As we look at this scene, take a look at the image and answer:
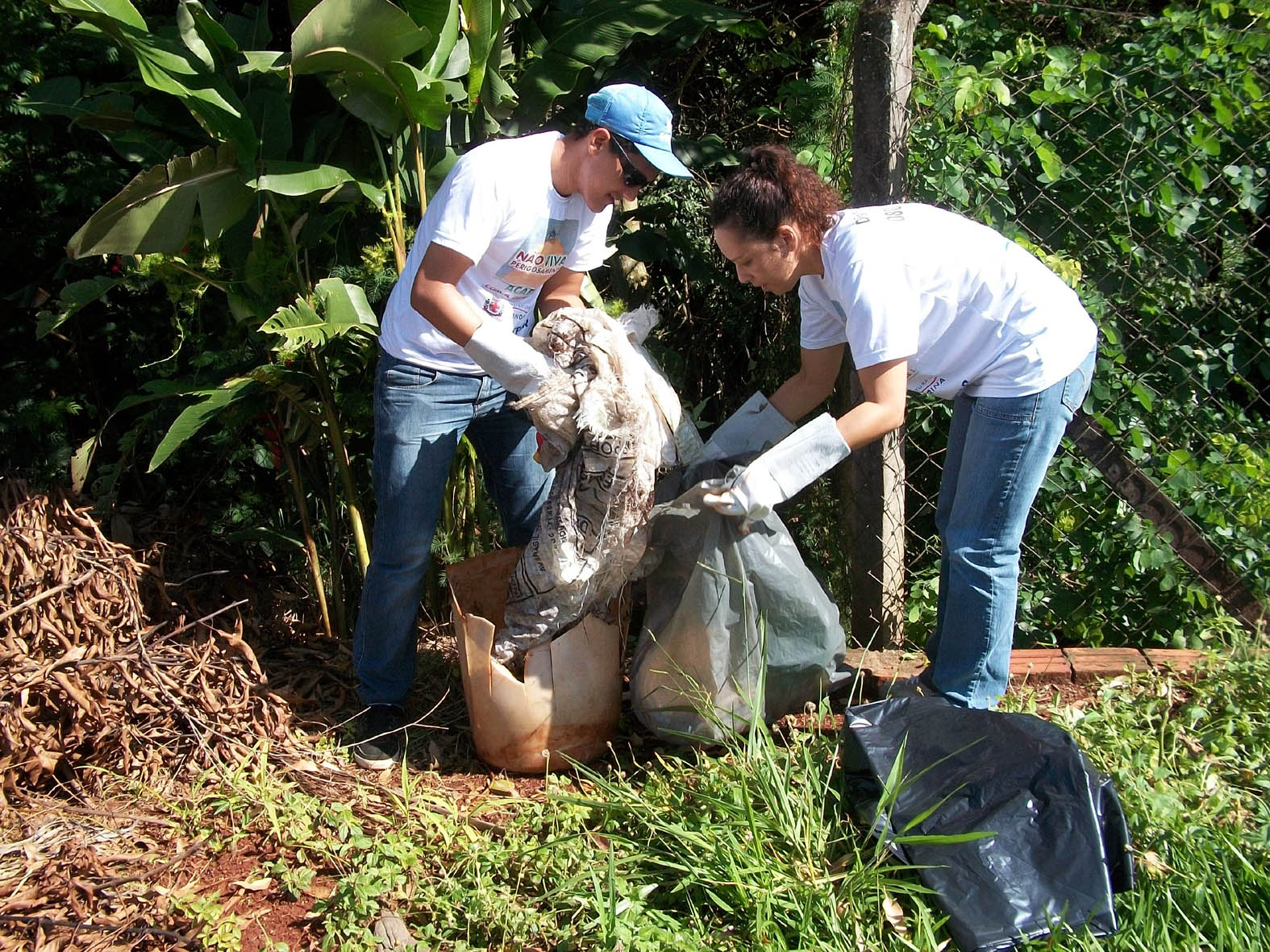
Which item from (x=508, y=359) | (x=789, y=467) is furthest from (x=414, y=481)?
(x=789, y=467)

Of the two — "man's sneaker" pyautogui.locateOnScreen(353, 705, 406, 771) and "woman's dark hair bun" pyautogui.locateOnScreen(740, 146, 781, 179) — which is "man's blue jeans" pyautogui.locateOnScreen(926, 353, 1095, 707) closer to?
"woman's dark hair bun" pyautogui.locateOnScreen(740, 146, 781, 179)

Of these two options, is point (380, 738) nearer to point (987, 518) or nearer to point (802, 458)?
point (802, 458)

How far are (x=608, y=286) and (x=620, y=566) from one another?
176cm

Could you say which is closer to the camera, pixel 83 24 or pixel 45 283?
pixel 83 24

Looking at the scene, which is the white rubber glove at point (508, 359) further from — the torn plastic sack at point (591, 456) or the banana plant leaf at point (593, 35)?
the banana plant leaf at point (593, 35)

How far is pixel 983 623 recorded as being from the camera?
271 centimetres

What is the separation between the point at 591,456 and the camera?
2.61 m

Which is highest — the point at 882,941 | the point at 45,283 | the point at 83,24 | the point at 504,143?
the point at 83,24

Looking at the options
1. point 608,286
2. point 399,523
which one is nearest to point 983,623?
point 399,523

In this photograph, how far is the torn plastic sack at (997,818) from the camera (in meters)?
2.07

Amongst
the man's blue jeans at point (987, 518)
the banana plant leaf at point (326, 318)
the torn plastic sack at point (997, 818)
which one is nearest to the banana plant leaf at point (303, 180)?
the banana plant leaf at point (326, 318)

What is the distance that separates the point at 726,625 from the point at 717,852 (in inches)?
22.8

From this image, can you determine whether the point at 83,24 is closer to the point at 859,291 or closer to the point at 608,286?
the point at 608,286

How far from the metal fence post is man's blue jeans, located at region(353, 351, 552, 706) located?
38.2 inches
